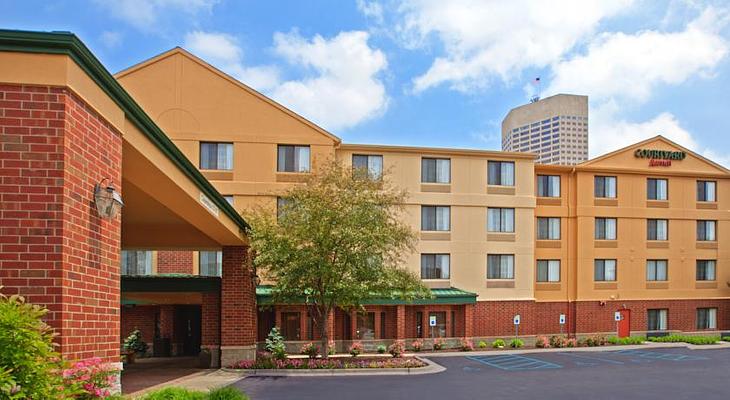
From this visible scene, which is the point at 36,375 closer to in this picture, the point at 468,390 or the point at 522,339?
the point at 468,390

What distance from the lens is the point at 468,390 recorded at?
59.1 ft

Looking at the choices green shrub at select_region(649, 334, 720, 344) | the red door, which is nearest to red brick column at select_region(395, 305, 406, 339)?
the red door

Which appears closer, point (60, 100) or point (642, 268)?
point (60, 100)

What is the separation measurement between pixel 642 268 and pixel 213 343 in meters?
26.9

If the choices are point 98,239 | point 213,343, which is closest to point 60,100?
point 98,239

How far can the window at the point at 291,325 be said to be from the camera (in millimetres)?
29953

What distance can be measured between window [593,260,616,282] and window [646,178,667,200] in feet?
16.1

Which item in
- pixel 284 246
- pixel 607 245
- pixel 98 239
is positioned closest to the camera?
pixel 98 239

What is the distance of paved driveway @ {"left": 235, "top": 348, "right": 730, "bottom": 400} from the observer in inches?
675

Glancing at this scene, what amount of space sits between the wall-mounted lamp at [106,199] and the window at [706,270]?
3954 centimetres

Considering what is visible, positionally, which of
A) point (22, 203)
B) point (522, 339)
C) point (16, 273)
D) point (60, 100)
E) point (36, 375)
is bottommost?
point (522, 339)

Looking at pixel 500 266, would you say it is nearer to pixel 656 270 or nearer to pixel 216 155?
pixel 656 270

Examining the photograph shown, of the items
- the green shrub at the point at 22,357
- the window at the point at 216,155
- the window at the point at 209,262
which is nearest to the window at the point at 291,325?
the window at the point at 209,262

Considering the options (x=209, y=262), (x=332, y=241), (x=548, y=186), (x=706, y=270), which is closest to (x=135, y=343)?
(x=209, y=262)
